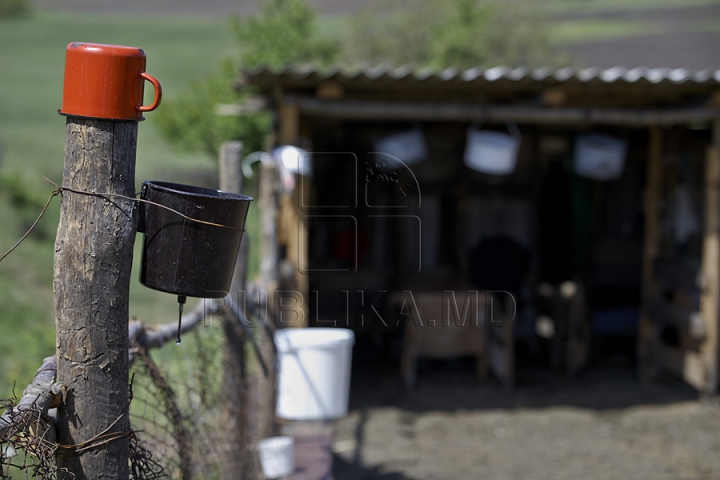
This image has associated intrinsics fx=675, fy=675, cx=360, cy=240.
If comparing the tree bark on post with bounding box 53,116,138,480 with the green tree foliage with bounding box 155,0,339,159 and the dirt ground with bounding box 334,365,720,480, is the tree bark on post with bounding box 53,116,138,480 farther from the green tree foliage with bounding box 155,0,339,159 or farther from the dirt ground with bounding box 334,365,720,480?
the green tree foliage with bounding box 155,0,339,159

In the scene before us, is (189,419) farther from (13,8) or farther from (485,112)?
(13,8)

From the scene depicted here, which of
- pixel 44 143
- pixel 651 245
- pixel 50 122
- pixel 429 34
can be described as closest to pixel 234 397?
pixel 651 245

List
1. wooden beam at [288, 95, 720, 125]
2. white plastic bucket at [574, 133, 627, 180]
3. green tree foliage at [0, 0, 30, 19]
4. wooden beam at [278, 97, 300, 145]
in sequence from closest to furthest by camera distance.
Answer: wooden beam at [278, 97, 300, 145]
wooden beam at [288, 95, 720, 125]
white plastic bucket at [574, 133, 627, 180]
green tree foliage at [0, 0, 30, 19]

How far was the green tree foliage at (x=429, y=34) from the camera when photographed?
2314cm

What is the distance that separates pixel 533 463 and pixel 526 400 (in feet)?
4.68

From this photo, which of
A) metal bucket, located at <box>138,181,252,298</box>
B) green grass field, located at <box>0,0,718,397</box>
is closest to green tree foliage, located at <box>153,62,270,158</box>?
green grass field, located at <box>0,0,718,397</box>

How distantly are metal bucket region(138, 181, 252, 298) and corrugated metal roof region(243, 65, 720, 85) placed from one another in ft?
10.8

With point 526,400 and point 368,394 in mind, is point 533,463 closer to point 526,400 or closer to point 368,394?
point 526,400

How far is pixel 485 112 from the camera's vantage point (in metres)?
5.54

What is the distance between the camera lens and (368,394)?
6254 millimetres

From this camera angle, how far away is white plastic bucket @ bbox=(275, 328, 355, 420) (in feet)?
11.6

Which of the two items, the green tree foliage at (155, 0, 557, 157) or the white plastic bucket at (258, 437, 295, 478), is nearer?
the white plastic bucket at (258, 437, 295, 478)

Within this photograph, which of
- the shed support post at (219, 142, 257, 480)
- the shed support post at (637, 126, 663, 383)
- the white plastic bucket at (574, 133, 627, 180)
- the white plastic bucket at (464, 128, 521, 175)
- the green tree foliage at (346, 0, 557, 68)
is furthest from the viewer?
the green tree foliage at (346, 0, 557, 68)

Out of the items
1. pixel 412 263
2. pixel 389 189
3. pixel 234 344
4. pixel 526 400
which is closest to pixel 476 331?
pixel 526 400
